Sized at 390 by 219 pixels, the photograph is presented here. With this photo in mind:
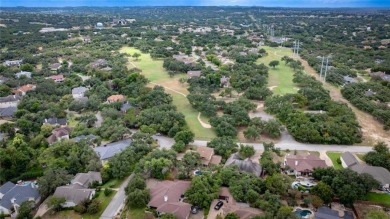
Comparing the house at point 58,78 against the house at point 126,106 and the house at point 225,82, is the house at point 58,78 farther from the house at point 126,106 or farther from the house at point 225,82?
the house at point 225,82

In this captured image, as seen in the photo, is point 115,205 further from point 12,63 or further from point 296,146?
point 12,63

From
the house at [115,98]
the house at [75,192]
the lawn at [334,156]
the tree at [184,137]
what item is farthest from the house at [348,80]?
the house at [75,192]

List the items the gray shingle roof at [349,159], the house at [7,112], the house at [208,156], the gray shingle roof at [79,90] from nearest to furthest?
the gray shingle roof at [349,159] → the house at [208,156] → the house at [7,112] → the gray shingle roof at [79,90]

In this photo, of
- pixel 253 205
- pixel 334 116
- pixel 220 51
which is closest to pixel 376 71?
pixel 334 116

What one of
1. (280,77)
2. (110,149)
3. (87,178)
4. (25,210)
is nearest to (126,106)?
(110,149)

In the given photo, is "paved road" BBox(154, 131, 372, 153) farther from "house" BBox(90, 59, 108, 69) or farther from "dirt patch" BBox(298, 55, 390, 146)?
"house" BBox(90, 59, 108, 69)

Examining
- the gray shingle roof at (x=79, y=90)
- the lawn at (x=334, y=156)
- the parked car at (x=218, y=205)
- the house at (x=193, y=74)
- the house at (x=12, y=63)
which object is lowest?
the parked car at (x=218, y=205)
